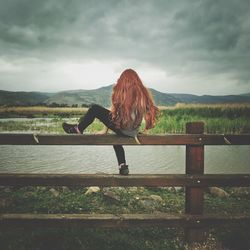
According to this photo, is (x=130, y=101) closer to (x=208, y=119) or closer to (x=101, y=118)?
(x=101, y=118)

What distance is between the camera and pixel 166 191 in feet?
26.6

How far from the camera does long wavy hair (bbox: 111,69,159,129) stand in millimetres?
4430

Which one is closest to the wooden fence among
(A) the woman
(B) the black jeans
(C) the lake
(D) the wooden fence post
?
(D) the wooden fence post

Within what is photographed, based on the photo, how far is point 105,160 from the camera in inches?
535

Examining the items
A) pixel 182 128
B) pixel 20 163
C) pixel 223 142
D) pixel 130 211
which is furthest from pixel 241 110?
pixel 223 142

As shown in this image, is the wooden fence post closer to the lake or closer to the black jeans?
the black jeans

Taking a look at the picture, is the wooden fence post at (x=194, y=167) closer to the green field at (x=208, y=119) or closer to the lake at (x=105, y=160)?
the lake at (x=105, y=160)

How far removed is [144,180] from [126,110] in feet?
3.12

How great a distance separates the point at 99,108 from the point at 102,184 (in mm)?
1109

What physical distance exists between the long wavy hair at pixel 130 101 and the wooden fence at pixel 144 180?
410 mm

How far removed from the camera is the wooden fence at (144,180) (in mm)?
4074

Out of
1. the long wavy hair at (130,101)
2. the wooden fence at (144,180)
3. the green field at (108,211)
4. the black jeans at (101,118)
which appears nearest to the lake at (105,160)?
the green field at (108,211)

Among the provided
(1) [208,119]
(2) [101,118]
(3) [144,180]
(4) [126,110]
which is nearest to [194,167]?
(3) [144,180]

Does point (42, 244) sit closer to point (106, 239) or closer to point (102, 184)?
point (106, 239)
